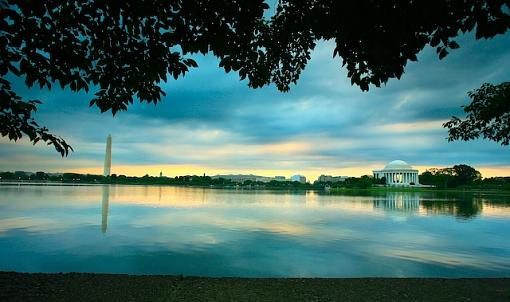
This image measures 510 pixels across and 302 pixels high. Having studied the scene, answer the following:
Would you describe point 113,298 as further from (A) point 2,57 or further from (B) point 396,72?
(B) point 396,72

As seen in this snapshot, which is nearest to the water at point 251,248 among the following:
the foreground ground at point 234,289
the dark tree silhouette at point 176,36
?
the foreground ground at point 234,289

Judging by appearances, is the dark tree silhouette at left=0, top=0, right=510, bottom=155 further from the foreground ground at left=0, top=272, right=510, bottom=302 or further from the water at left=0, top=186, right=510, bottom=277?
the water at left=0, top=186, right=510, bottom=277

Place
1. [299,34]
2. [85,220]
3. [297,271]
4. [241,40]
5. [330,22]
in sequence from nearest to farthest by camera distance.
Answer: [330,22], [241,40], [299,34], [297,271], [85,220]

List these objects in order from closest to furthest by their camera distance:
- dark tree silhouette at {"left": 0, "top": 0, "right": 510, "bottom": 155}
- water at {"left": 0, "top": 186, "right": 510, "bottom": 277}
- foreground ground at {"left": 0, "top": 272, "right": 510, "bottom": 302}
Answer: dark tree silhouette at {"left": 0, "top": 0, "right": 510, "bottom": 155}, foreground ground at {"left": 0, "top": 272, "right": 510, "bottom": 302}, water at {"left": 0, "top": 186, "right": 510, "bottom": 277}

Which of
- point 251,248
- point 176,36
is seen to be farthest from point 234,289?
point 251,248

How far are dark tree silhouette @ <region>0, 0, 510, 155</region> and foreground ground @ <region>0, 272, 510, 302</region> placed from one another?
4.58 metres

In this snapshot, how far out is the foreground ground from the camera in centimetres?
966

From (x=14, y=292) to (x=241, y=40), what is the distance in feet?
29.0

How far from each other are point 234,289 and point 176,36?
272 inches

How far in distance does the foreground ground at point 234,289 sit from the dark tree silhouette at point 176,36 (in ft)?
15.0

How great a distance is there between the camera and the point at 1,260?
16562mm

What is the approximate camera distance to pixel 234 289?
10469 mm

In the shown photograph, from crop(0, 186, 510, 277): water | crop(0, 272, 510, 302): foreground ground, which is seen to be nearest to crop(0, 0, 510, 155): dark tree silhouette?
crop(0, 272, 510, 302): foreground ground

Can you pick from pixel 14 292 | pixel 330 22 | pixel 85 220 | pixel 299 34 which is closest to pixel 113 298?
pixel 14 292
